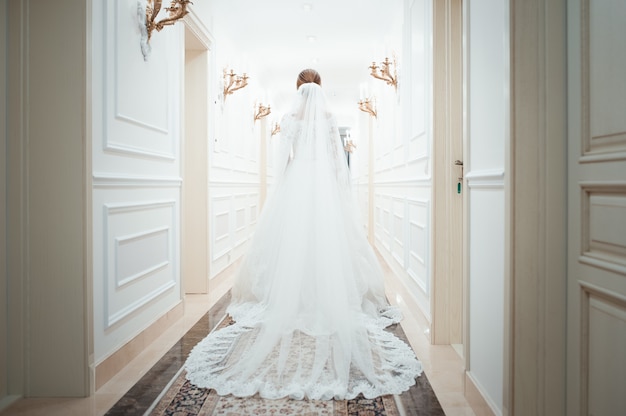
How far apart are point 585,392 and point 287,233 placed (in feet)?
7.00

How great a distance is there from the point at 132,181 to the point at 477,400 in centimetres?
213

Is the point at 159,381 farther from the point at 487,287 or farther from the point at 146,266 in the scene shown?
the point at 487,287

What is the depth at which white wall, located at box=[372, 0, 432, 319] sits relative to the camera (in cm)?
314

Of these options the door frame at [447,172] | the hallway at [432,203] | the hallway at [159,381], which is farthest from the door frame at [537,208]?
the door frame at [447,172]

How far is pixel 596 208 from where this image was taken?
4.13 feet

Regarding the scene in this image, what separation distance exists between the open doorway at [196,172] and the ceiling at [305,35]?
57 centimetres

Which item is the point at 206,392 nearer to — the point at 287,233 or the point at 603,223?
the point at 287,233

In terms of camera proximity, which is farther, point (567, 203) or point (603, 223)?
point (567, 203)

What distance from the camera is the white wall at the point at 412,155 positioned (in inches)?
124

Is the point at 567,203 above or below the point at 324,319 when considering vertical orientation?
above

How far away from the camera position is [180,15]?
2.77 m

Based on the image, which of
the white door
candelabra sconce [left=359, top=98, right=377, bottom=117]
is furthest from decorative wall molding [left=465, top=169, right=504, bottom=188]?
candelabra sconce [left=359, top=98, right=377, bottom=117]

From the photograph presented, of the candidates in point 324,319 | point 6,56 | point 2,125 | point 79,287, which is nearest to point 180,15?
point 6,56

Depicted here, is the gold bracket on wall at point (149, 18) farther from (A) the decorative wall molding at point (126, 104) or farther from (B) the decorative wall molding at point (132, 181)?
(B) the decorative wall molding at point (132, 181)
